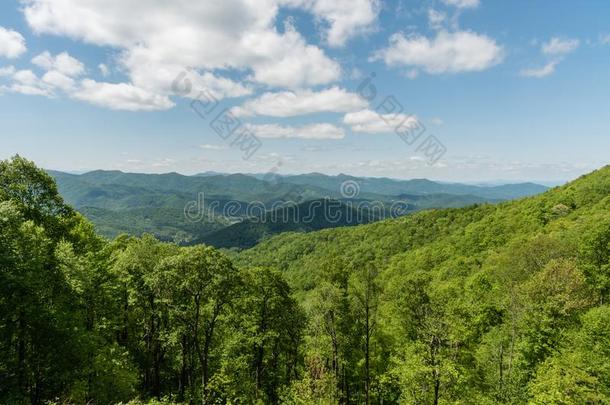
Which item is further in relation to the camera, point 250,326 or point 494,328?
point 494,328

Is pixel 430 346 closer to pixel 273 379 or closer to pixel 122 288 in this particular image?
pixel 273 379

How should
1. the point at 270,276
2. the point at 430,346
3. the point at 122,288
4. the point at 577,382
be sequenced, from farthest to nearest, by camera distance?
the point at 270,276 → the point at 122,288 → the point at 430,346 → the point at 577,382

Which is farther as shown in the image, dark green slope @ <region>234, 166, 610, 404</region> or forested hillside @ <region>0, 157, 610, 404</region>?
dark green slope @ <region>234, 166, 610, 404</region>

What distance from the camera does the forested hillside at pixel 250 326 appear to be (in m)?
22.0

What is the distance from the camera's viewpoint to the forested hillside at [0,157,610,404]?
2200cm

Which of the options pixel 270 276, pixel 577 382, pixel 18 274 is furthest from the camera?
pixel 270 276

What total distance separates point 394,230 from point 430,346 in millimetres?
172361

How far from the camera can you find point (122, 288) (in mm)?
33156

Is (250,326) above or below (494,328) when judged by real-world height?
above

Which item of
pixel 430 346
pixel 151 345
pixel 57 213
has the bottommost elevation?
pixel 151 345

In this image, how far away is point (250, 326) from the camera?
3500cm

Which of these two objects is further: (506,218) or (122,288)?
(506,218)

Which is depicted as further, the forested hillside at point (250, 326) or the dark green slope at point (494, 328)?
the dark green slope at point (494, 328)

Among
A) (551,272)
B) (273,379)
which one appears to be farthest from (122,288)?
(551,272)
